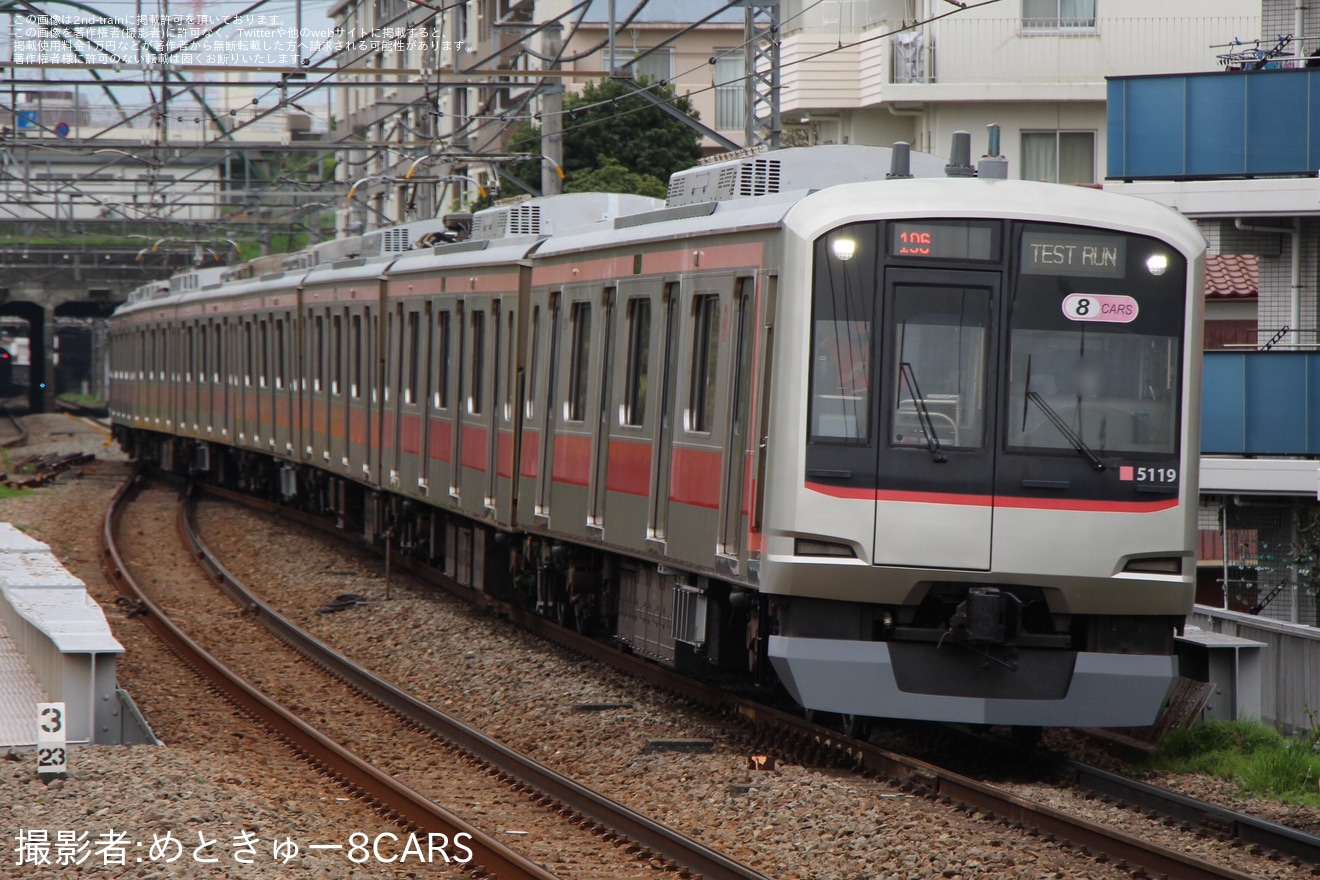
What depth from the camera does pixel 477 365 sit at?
14805 mm

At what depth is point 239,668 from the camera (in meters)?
13.3

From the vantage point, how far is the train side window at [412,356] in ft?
55.2

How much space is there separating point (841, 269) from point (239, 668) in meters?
6.47

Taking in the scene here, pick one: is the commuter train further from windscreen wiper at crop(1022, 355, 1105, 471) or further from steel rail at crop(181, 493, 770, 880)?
steel rail at crop(181, 493, 770, 880)

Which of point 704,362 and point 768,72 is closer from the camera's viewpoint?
point 704,362

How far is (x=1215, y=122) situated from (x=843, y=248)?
894cm

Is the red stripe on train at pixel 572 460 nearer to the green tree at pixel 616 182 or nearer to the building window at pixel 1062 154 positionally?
the building window at pixel 1062 154

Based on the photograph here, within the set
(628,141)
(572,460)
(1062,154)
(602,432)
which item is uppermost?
(628,141)

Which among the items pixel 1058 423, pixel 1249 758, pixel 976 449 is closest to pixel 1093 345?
pixel 1058 423

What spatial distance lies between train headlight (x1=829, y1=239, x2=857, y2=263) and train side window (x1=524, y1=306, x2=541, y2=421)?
4821 millimetres

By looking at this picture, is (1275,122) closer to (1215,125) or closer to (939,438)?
(1215,125)

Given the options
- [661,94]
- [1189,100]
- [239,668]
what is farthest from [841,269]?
[661,94]

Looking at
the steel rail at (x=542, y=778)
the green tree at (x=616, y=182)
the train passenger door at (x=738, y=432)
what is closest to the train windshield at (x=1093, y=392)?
the train passenger door at (x=738, y=432)

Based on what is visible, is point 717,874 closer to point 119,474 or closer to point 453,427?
point 453,427
